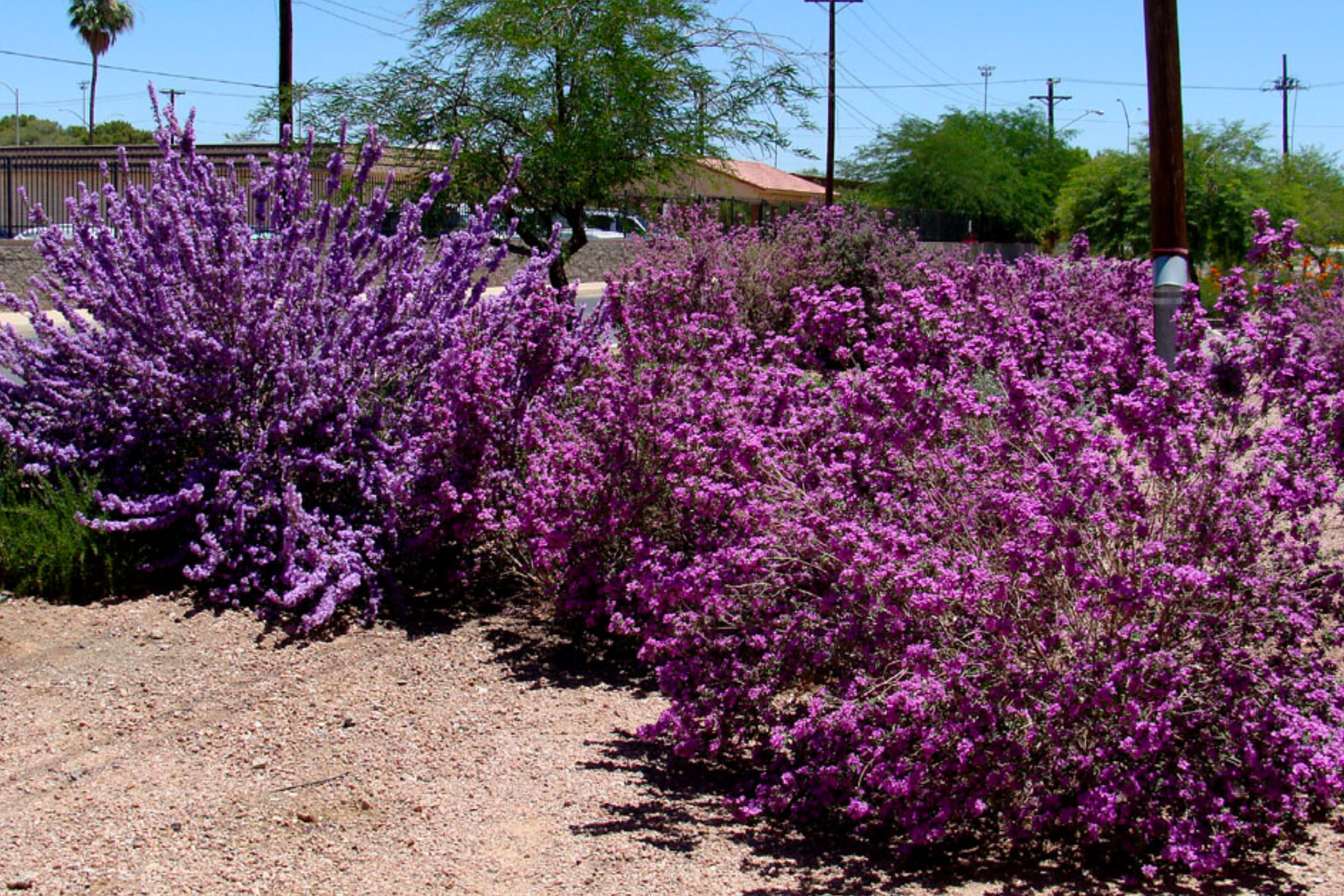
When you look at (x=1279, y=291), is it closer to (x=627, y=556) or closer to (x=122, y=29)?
(x=627, y=556)

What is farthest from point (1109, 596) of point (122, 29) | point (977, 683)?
point (122, 29)

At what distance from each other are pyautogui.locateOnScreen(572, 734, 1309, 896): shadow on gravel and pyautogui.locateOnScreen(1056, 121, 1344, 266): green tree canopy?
2898cm

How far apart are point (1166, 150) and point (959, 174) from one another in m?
49.4

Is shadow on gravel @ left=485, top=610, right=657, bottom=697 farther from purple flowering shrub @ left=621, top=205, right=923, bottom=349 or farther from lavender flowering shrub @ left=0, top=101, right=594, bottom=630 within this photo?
purple flowering shrub @ left=621, top=205, right=923, bottom=349

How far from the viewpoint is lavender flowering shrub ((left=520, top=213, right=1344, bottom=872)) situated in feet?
13.3

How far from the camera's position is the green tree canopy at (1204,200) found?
3359 cm

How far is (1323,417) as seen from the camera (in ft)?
14.9

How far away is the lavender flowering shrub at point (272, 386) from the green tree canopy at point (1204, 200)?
27315 millimetres

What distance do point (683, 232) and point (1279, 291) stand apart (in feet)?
35.7

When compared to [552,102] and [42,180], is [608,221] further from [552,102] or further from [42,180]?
[42,180]

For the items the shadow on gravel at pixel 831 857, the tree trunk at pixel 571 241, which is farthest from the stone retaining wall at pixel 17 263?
the shadow on gravel at pixel 831 857

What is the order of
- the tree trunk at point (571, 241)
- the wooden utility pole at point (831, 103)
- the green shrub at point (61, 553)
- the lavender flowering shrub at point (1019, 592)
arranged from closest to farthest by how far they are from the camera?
the lavender flowering shrub at point (1019, 592) → the green shrub at point (61, 553) → the tree trunk at point (571, 241) → the wooden utility pole at point (831, 103)

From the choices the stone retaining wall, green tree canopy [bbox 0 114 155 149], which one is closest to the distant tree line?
the stone retaining wall

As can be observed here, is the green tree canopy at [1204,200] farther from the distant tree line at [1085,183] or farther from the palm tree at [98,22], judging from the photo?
the palm tree at [98,22]
